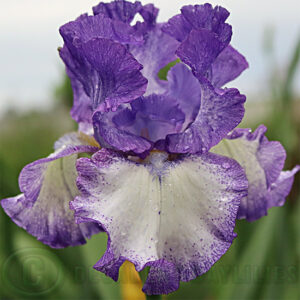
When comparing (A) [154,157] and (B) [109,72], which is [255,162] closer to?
(A) [154,157]

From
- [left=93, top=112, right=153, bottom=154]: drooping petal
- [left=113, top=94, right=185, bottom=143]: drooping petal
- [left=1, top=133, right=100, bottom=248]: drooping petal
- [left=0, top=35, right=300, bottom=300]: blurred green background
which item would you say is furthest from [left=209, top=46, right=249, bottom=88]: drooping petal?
[left=0, top=35, right=300, bottom=300]: blurred green background

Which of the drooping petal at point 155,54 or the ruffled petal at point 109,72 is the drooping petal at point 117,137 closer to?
the ruffled petal at point 109,72

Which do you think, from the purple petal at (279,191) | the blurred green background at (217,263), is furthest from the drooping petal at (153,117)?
the blurred green background at (217,263)

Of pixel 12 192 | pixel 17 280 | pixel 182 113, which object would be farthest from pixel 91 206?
pixel 17 280

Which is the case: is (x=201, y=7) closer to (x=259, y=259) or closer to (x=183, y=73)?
(x=183, y=73)

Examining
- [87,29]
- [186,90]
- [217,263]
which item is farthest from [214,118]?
[217,263]
